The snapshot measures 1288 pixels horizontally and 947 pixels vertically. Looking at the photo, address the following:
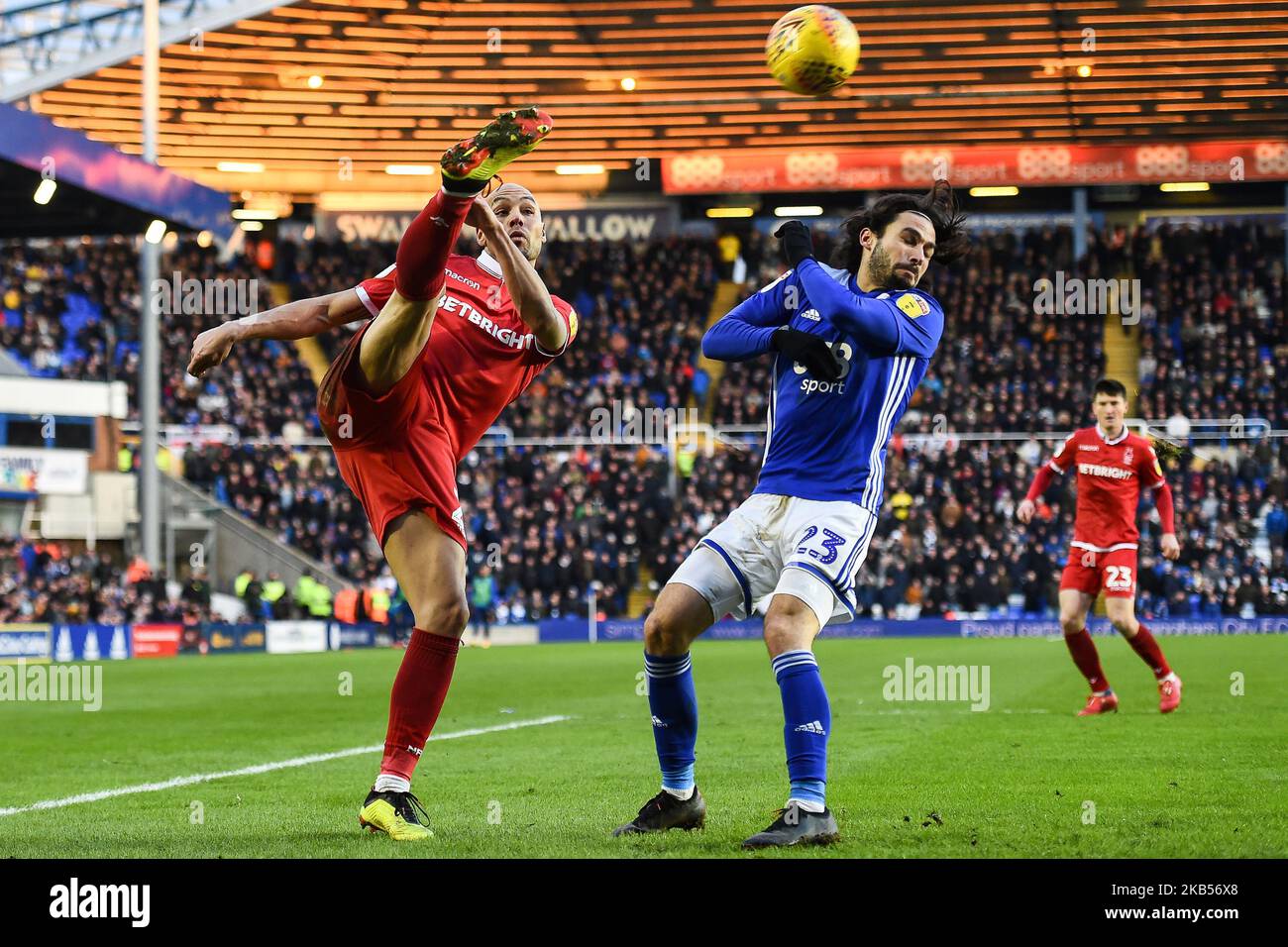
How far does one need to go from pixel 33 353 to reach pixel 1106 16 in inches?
995

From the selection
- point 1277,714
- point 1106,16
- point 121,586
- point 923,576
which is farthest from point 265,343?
point 1277,714

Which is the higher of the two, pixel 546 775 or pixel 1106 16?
pixel 1106 16

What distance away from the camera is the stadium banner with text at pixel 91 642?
25.4 metres

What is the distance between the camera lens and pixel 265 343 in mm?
39406

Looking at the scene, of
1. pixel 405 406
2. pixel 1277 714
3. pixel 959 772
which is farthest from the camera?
pixel 1277 714

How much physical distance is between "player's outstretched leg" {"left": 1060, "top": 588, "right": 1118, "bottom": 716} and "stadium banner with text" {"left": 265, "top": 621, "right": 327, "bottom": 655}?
18.7m

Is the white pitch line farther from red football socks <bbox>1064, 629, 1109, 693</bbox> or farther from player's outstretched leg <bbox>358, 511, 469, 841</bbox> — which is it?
red football socks <bbox>1064, 629, 1109, 693</bbox>

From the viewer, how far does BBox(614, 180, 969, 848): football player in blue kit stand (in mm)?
5754

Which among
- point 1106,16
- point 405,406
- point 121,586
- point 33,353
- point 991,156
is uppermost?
point 1106,16

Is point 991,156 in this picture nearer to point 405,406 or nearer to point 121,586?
point 121,586

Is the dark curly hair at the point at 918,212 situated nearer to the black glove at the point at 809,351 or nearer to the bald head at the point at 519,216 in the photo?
the black glove at the point at 809,351

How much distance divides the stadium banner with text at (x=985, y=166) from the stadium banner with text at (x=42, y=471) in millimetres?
15510

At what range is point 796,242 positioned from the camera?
5922 millimetres

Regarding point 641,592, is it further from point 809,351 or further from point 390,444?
point 809,351
